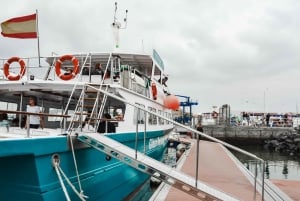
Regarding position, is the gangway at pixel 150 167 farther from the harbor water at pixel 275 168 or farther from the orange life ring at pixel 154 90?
the orange life ring at pixel 154 90

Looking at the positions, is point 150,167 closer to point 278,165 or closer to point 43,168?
point 43,168

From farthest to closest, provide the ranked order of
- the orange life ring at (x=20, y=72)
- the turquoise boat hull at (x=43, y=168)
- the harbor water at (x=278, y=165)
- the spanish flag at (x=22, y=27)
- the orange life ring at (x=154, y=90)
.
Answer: the harbor water at (x=278, y=165) < the orange life ring at (x=154, y=90) < the spanish flag at (x=22, y=27) < the orange life ring at (x=20, y=72) < the turquoise boat hull at (x=43, y=168)

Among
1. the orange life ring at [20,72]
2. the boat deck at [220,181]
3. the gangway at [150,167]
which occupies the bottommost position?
the boat deck at [220,181]

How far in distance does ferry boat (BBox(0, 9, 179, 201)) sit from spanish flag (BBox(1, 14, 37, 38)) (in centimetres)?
87

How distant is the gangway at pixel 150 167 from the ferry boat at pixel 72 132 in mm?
294

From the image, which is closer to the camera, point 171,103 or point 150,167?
point 150,167

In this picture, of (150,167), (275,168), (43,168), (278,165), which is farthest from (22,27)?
(278,165)

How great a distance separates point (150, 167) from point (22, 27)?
25.0 ft

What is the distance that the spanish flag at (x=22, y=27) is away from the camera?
39.4 feet

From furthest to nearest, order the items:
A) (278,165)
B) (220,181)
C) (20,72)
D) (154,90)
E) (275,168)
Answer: (278,165) → (275,168) → (154,90) → (20,72) → (220,181)

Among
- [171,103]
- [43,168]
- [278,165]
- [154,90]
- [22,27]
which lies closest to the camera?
[43,168]

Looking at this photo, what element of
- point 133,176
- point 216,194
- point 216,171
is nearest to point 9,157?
point 216,194

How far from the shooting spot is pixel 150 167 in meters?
7.07

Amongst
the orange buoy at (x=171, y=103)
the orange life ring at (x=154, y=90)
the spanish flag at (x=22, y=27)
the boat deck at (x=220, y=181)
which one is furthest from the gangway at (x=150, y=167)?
the orange buoy at (x=171, y=103)
